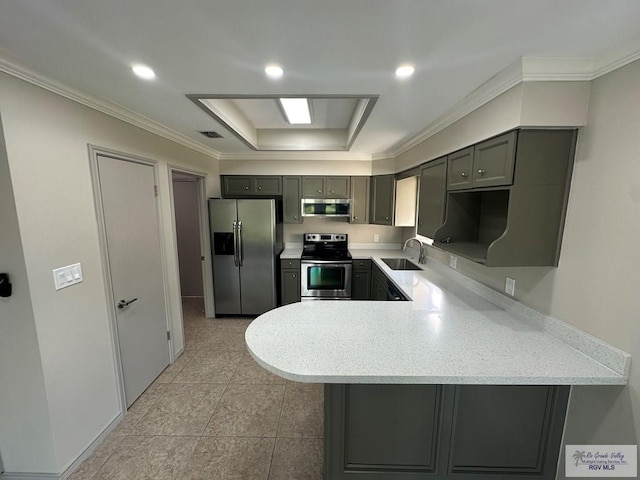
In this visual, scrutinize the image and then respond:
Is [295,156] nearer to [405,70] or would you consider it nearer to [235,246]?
[235,246]

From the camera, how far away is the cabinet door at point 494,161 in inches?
55.6

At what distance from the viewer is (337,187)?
13.0 feet

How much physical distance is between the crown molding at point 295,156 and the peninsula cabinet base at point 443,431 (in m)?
3.16

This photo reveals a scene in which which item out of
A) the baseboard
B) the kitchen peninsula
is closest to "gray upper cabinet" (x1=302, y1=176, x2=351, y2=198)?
the kitchen peninsula

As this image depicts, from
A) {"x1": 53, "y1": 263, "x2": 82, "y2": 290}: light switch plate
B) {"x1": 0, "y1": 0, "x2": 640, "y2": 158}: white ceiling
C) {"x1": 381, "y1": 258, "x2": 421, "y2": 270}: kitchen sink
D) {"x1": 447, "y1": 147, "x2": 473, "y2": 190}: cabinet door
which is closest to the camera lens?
{"x1": 0, "y1": 0, "x2": 640, "y2": 158}: white ceiling

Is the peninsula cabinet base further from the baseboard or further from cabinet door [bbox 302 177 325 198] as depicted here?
cabinet door [bbox 302 177 325 198]

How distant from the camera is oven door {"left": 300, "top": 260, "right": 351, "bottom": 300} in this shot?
3.68m

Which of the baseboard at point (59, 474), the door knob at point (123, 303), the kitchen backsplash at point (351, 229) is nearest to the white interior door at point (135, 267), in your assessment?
the door knob at point (123, 303)

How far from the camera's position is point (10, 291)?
1404mm

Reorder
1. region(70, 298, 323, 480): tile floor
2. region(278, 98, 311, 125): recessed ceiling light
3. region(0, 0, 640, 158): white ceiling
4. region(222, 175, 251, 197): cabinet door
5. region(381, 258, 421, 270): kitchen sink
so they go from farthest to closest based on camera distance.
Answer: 1. region(222, 175, 251, 197): cabinet door
2. region(381, 258, 421, 270): kitchen sink
3. region(278, 98, 311, 125): recessed ceiling light
4. region(70, 298, 323, 480): tile floor
5. region(0, 0, 640, 158): white ceiling

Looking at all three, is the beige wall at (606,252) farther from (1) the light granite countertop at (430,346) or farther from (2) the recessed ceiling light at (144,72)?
(2) the recessed ceiling light at (144,72)

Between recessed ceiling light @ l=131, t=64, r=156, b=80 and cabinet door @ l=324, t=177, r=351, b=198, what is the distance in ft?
8.73

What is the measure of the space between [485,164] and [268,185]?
2.97 m

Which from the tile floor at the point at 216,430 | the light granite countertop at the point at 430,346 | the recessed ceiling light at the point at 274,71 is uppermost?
the recessed ceiling light at the point at 274,71
